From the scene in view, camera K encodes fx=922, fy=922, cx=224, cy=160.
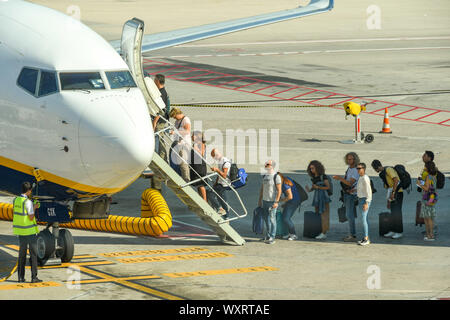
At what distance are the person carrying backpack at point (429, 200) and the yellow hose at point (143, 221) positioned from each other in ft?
21.0

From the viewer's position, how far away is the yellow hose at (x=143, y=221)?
2338 cm

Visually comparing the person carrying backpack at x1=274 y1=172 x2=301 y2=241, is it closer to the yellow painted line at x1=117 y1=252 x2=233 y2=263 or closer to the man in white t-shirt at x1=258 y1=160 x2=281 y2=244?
the man in white t-shirt at x1=258 y1=160 x2=281 y2=244

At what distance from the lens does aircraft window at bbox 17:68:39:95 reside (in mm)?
18375

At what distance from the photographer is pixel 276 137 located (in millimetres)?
35469

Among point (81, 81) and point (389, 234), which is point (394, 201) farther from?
point (81, 81)

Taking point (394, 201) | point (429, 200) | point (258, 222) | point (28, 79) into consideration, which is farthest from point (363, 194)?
point (28, 79)

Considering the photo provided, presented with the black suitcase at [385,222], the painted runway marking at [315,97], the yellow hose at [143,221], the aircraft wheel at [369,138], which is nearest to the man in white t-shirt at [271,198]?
the yellow hose at [143,221]

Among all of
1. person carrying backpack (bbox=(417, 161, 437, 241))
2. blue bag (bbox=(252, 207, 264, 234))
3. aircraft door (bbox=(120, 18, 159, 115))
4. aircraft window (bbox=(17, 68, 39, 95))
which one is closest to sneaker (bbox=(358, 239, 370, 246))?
person carrying backpack (bbox=(417, 161, 437, 241))

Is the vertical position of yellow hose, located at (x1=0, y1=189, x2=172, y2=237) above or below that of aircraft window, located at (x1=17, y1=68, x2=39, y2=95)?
below

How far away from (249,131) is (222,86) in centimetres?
1133

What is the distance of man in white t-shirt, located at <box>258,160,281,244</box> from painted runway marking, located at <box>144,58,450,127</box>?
16.5 metres

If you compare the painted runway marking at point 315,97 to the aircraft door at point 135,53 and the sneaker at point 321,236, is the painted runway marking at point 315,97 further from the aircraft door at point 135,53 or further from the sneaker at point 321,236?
the aircraft door at point 135,53
